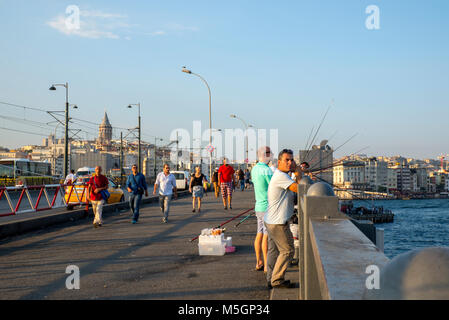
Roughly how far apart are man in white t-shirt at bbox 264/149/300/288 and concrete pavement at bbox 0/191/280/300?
332 millimetres

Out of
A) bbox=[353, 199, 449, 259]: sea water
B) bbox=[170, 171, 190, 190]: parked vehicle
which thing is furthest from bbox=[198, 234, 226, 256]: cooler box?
bbox=[353, 199, 449, 259]: sea water

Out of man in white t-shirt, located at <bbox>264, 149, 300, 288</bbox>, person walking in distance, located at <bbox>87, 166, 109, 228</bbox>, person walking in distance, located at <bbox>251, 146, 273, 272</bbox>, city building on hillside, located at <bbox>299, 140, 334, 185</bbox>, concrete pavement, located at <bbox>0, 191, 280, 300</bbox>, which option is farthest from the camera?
person walking in distance, located at <bbox>87, 166, 109, 228</bbox>

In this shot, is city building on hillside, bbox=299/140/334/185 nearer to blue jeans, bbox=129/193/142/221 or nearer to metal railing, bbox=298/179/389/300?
metal railing, bbox=298/179/389/300

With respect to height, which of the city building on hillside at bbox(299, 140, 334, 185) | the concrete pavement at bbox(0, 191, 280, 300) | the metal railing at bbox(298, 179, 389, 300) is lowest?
the concrete pavement at bbox(0, 191, 280, 300)

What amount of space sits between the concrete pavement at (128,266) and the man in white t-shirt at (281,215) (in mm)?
332

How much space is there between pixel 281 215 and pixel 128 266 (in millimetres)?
3132

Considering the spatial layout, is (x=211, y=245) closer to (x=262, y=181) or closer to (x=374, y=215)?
(x=262, y=181)

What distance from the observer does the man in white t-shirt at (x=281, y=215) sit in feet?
18.6

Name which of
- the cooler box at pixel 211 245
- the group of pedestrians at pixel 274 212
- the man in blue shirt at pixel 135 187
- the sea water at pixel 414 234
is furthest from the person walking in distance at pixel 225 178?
the sea water at pixel 414 234

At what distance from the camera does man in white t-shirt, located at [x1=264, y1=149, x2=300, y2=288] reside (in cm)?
567

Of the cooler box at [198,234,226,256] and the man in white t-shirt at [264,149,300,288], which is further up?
the man in white t-shirt at [264,149,300,288]

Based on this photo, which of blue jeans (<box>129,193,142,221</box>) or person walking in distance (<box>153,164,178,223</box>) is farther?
person walking in distance (<box>153,164,178,223</box>)
